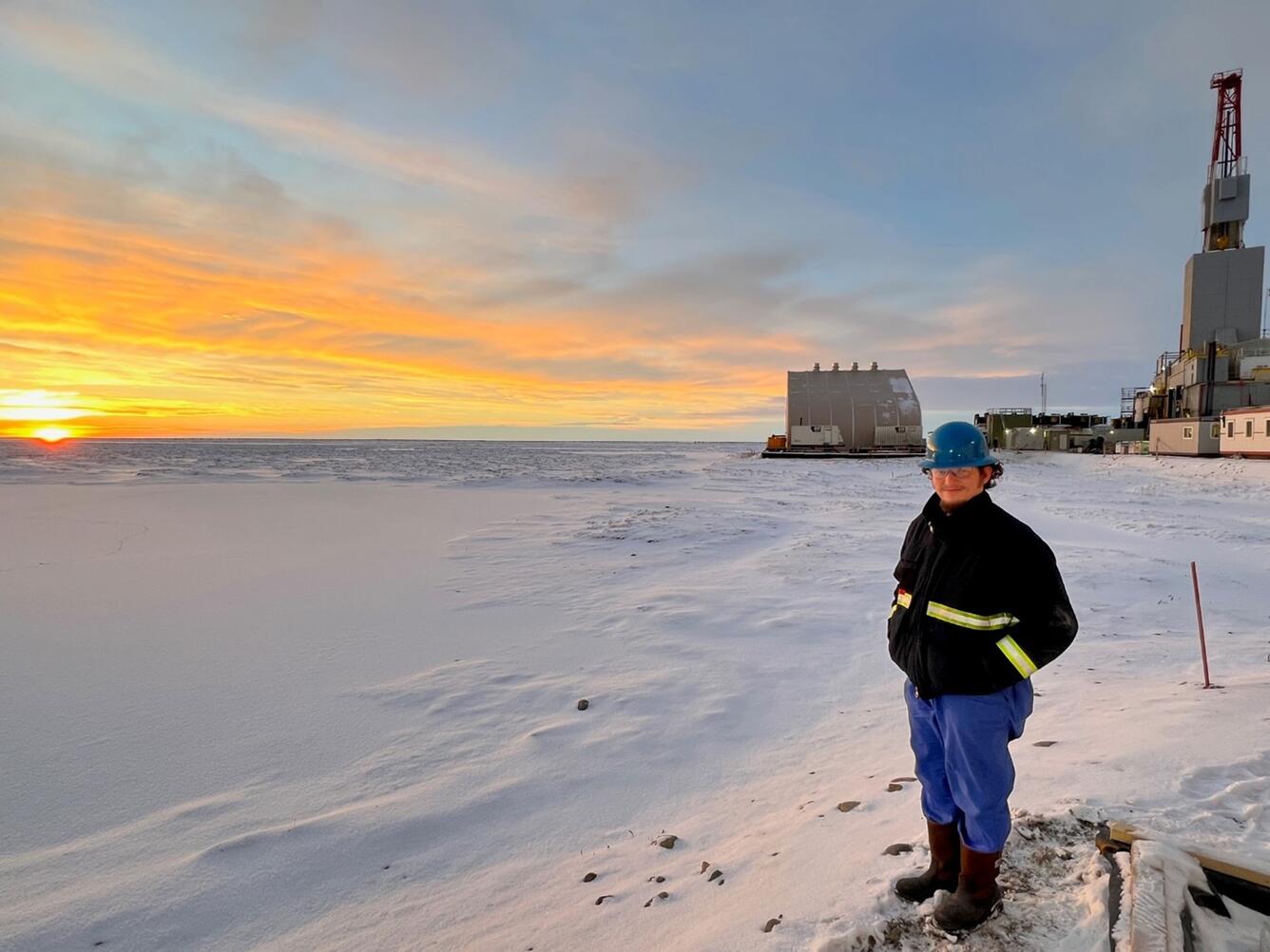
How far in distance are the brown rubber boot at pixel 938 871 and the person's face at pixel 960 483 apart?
1273 millimetres

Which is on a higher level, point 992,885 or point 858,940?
point 992,885

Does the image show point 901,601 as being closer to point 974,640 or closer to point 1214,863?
point 974,640

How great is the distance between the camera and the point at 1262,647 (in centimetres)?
557

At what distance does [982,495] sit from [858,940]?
1668 mm

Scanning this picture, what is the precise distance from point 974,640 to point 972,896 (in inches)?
37.0

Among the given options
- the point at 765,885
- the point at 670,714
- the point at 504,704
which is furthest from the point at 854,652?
the point at 765,885

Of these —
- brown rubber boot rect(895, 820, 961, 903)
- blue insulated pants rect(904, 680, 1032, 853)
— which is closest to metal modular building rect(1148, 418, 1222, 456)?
brown rubber boot rect(895, 820, 961, 903)

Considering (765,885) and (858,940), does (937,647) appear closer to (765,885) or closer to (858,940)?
(858,940)

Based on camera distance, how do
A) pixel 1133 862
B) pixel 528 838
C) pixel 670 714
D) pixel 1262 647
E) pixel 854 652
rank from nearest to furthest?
pixel 1133 862
pixel 528 838
pixel 670 714
pixel 1262 647
pixel 854 652

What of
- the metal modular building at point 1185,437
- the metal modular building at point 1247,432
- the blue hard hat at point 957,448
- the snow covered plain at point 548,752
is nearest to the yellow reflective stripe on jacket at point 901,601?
the blue hard hat at point 957,448

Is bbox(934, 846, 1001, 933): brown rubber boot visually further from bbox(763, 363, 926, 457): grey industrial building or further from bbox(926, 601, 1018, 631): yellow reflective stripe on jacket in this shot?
bbox(763, 363, 926, 457): grey industrial building

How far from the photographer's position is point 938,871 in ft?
8.09

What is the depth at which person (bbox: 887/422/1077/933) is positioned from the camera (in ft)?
6.97

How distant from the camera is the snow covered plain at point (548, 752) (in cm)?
274
